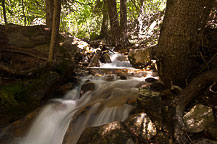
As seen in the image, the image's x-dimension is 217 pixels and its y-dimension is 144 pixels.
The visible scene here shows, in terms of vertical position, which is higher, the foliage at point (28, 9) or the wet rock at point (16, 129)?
the foliage at point (28, 9)

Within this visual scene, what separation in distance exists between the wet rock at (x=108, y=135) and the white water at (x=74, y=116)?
602 millimetres

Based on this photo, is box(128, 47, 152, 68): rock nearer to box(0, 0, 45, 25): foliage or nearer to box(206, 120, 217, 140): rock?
box(206, 120, 217, 140): rock

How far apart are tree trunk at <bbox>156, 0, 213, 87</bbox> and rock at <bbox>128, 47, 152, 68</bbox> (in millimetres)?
2892

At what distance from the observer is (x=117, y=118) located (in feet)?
10.3

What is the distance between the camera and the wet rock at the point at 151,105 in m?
2.56

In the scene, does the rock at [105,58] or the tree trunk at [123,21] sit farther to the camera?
the tree trunk at [123,21]

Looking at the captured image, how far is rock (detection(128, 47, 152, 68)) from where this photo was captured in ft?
20.9

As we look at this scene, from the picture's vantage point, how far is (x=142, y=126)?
2408 mm

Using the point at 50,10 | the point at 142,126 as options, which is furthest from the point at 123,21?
the point at 142,126

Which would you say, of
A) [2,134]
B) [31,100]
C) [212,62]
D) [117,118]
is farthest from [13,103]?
[212,62]

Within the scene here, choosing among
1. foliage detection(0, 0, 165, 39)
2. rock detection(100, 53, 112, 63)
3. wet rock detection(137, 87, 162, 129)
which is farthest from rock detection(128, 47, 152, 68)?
wet rock detection(137, 87, 162, 129)

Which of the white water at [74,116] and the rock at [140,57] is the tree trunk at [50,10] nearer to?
the rock at [140,57]

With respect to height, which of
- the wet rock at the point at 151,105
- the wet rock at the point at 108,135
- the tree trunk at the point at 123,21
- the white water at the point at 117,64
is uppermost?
the tree trunk at the point at 123,21

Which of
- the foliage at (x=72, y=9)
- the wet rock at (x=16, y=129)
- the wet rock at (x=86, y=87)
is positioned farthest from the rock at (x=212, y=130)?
the foliage at (x=72, y=9)
